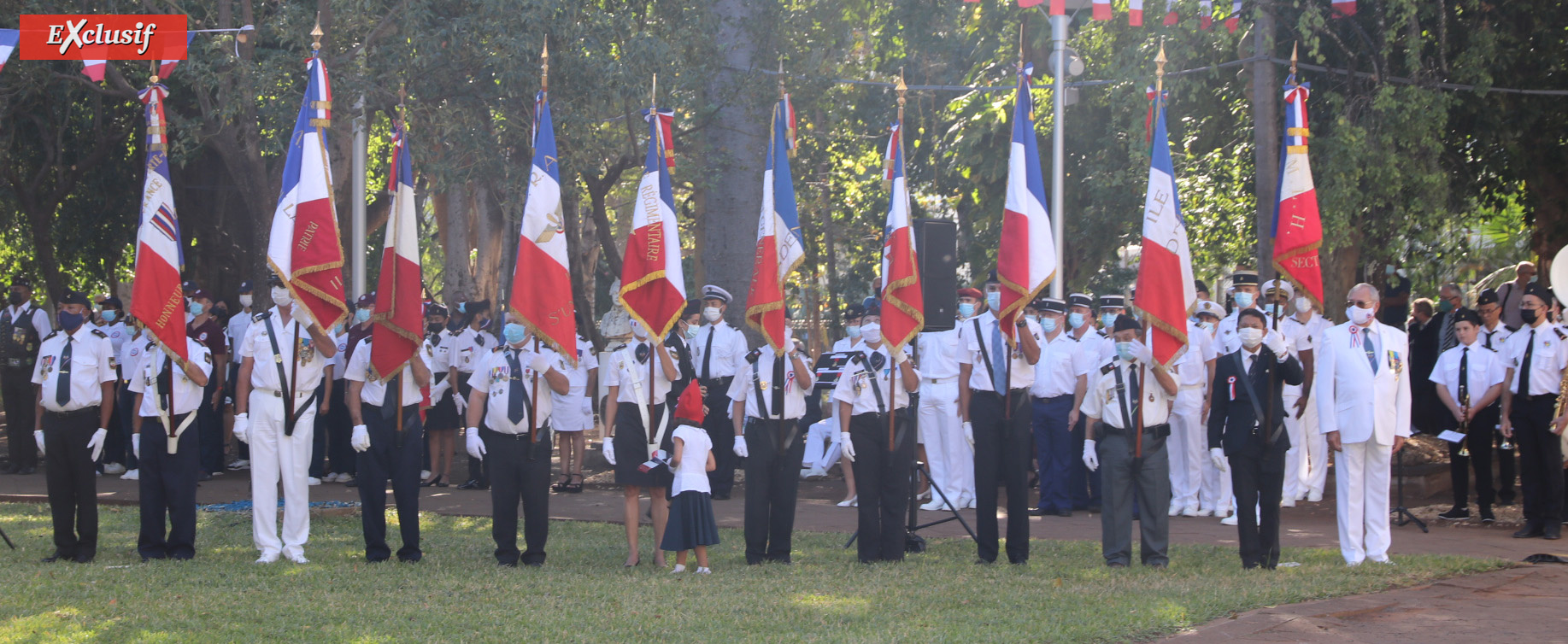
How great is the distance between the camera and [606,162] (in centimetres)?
1656

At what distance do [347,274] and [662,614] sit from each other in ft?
65.3

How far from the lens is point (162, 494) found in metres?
10.1

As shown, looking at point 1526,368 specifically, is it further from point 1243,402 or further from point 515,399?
point 515,399

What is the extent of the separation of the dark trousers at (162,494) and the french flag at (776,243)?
4.39 m

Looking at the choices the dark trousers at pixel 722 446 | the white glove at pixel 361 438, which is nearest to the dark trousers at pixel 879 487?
the white glove at pixel 361 438

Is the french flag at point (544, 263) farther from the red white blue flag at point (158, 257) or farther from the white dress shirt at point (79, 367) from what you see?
the white dress shirt at point (79, 367)

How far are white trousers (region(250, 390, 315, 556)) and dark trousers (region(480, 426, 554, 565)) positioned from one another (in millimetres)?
1386

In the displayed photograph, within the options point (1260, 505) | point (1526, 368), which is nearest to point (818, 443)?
point (1260, 505)

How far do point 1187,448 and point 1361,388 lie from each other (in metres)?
3.30

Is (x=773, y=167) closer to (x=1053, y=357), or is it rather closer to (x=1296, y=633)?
(x=1053, y=357)

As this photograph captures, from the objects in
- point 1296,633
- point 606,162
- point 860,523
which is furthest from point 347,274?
point 1296,633

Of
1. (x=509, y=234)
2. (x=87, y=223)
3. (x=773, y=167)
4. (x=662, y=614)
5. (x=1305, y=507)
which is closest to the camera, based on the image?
(x=662, y=614)

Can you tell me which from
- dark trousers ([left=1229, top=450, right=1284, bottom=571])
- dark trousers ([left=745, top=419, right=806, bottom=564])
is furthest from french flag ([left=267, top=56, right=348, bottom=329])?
dark trousers ([left=1229, top=450, right=1284, bottom=571])

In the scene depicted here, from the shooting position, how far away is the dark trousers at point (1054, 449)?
13.2 metres
